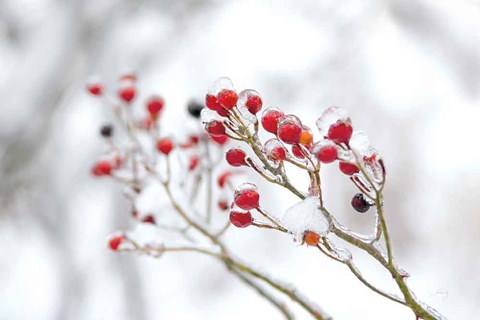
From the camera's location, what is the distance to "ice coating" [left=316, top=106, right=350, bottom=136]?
2.88ft

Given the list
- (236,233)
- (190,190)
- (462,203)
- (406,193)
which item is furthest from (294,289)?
(236,233)

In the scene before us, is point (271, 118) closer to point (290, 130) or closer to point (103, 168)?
point (290, 130)

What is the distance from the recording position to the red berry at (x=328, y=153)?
2.82 feet

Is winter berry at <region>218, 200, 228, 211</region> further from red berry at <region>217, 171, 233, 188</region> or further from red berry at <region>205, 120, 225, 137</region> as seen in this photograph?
red berry at <region>205, 120, 225, 137</region>

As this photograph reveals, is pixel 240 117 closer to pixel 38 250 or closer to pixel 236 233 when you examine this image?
pixel 236 233

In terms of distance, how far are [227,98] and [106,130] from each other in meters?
1.01

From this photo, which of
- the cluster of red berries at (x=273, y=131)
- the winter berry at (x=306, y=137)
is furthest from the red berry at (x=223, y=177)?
the winter berry at (x=306, y=137)

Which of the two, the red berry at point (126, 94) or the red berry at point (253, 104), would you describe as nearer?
the red berry at point (253, 104)

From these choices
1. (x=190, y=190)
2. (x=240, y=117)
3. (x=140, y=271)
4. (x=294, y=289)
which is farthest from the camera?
(x=140, y=271)

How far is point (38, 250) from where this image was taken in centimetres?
552

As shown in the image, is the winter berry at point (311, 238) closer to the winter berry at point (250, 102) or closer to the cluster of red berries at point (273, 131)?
the cluster of red berries at point (273, 131)

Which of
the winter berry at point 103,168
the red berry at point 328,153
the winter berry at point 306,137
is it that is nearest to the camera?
the red berry at point 328,153

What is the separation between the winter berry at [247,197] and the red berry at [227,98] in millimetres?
132

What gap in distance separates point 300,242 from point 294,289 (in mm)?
491
